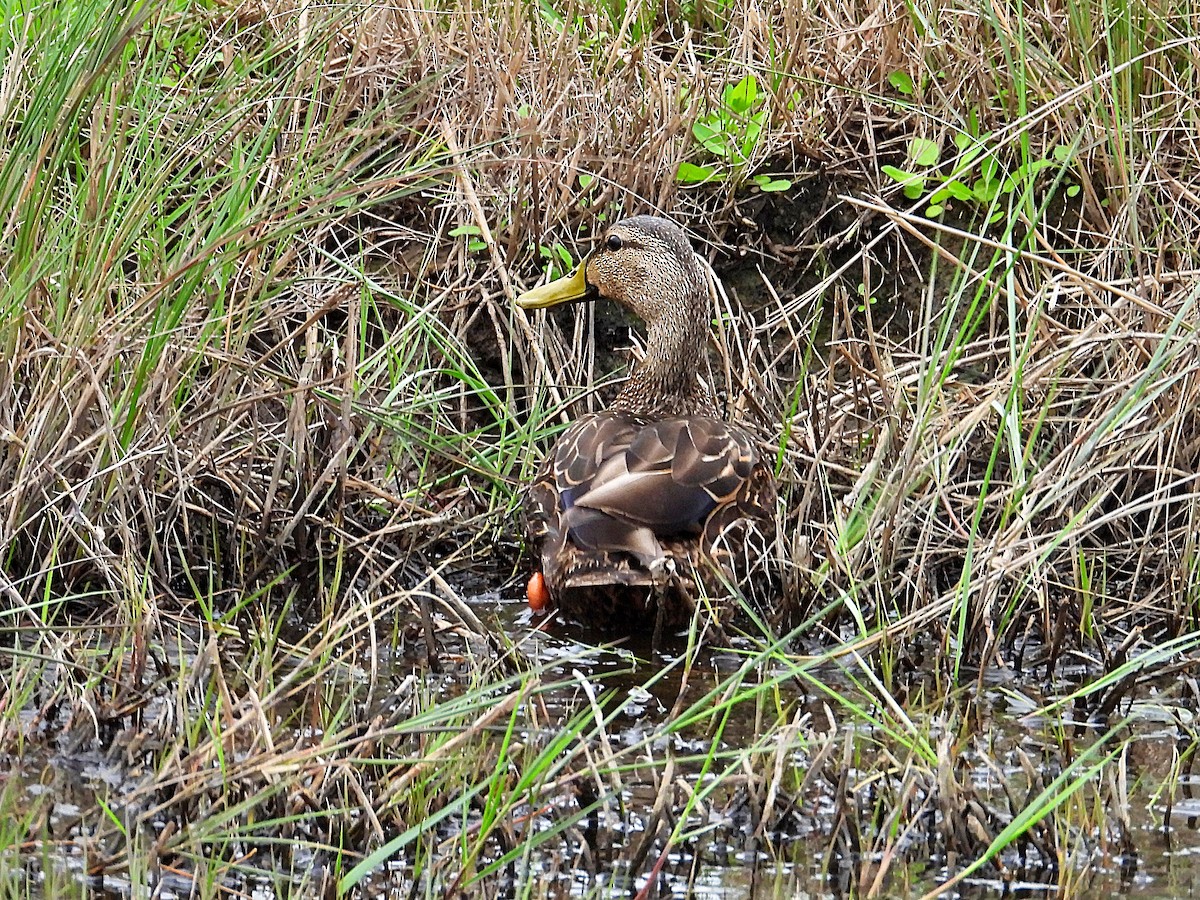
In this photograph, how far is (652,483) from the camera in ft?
15.6

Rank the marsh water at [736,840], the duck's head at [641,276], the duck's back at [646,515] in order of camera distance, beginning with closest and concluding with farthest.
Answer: the marsh water at [736,840] < the duck's back at [646,515] < the duck's head at [641,276]

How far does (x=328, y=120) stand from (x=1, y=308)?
1036 millimetres

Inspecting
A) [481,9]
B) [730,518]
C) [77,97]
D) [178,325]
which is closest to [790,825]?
[730,518]

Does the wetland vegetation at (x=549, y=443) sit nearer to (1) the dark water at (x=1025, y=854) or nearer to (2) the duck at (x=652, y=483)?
(1) the dark water at (x=1025, y=854)

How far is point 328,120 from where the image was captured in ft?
15.0

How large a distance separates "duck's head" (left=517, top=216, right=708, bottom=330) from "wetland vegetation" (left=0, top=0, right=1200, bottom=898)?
8.7 inches

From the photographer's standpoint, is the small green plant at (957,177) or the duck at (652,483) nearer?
the duck at (652,483)

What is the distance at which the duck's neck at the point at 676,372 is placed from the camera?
5.30m

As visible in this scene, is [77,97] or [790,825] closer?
[790,825]

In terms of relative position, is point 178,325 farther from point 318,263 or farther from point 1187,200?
point 1187,200

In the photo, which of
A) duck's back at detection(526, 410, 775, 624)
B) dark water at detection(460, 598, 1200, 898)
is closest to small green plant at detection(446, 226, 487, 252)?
duck's back at detection(526, 410, 775, 624)

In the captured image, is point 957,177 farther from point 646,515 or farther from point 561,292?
point 646,515

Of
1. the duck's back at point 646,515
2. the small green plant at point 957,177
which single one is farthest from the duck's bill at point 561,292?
the small green plant at point 957,177

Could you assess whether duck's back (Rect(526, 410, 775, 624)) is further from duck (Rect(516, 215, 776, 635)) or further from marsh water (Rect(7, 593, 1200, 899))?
marsh water (Rect(7, 593, 1200, 899))
